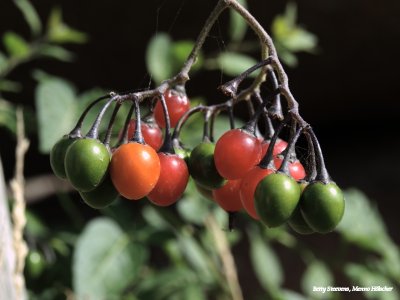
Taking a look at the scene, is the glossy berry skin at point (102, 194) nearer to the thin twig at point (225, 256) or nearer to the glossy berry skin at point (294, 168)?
the glossy berry skin at point (294, 168)

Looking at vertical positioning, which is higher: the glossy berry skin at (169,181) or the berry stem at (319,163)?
the berry stem at (319,163)

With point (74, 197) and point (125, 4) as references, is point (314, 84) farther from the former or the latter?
point (74, 197)

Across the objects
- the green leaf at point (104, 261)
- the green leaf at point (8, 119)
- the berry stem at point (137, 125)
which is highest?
the berry stem at point (137, 125)

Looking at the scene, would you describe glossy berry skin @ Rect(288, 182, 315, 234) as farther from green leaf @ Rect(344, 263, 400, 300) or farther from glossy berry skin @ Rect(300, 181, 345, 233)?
green leaf @ Rect(344, 263, 400, 300)

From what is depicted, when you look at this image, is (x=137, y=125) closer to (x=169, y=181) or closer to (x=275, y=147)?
(x=169, y=181)

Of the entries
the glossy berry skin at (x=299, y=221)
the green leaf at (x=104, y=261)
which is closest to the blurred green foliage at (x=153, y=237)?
the green leaf at (x=104, y=261)
